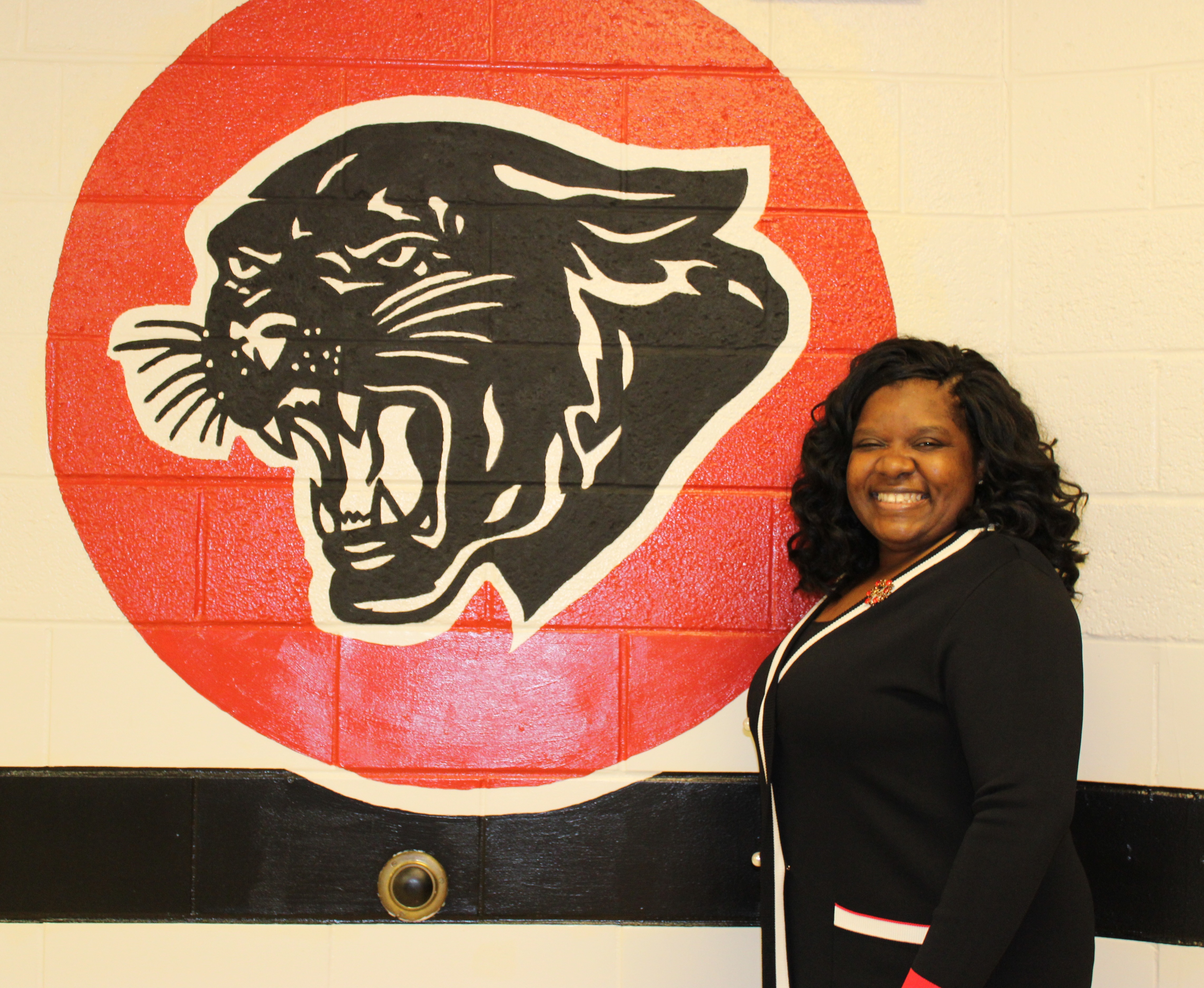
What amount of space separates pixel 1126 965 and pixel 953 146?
1580 millimetres

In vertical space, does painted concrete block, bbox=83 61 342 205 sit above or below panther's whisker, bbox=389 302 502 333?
above

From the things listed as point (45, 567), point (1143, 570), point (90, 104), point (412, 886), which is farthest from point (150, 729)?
point (1143, 570)

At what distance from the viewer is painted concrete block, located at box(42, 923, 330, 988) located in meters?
1.63

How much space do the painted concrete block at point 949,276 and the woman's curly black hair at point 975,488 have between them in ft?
0.57

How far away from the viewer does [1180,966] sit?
5.09ft

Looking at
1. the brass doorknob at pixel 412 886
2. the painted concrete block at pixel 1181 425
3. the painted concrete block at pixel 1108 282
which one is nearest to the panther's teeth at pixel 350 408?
the brass doorknob at pixel 412 886

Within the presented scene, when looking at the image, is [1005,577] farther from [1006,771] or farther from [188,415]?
[188,415]

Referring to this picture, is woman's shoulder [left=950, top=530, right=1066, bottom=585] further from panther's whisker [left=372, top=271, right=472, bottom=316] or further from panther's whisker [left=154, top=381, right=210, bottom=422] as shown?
panther's whisker [left=154, top=381, right=210, bottom=422]

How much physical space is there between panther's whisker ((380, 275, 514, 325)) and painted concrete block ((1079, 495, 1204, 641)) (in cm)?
124

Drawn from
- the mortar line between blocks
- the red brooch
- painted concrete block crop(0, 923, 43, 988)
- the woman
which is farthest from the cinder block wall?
the red brooch

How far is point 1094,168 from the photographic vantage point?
1654mm

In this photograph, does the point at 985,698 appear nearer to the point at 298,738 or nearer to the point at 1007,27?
the point at 298,738

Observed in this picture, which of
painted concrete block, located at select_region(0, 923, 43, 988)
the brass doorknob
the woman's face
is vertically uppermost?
the woman's face

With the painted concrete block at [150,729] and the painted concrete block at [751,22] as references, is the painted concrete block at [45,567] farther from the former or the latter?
the painted concrete block at [751,22]
